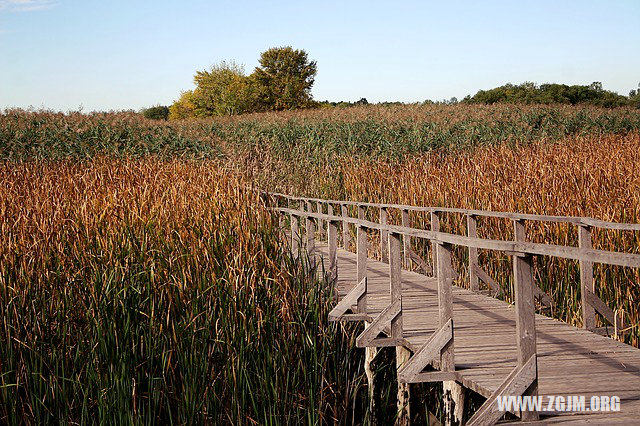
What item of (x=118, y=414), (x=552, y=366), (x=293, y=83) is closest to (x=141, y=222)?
(x=118, y=414)

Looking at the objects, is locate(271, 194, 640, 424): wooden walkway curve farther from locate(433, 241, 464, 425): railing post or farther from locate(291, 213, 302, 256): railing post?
locate(291, 213, 302, 256): railing post

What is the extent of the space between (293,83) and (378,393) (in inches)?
1666

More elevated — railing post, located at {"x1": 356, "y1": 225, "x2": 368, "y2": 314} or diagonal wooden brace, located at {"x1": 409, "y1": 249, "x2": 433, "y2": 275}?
railing post, located at {"x1": 356, "y1": 225, "x2": 368, "y2": 314}

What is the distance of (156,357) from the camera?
5.17m

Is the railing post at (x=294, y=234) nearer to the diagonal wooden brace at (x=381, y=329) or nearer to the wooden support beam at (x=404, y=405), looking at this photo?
the diagonal wooden brace at (x=381, y=329)

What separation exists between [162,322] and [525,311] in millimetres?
2847

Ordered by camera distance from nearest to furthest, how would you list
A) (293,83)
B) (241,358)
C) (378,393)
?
(241,358) → (378,393) → (293,83)

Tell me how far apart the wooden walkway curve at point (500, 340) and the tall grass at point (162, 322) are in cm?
50

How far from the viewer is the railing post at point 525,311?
3.46 meters

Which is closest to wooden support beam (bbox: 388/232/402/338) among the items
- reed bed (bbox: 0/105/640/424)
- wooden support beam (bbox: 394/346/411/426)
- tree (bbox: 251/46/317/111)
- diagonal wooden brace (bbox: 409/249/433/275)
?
wooden support beam (bbox: 394/346/411/426)

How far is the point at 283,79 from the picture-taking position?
47344 millimetres

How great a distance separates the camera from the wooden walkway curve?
11.5 feet

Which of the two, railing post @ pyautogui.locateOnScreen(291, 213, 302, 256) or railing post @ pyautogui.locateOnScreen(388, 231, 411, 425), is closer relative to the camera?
railing post @ pyautogui.locateOnScreen(388, 231, 411, 425)

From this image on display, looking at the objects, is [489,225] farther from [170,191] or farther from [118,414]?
[118,414]
